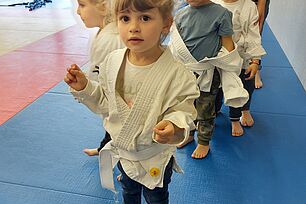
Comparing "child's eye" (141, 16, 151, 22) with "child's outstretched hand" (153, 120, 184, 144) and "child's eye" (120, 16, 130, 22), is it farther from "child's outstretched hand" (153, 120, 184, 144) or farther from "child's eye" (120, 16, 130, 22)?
"child's outstretched hand" (153, 120, 184, 144)

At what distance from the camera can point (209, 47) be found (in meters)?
1.79

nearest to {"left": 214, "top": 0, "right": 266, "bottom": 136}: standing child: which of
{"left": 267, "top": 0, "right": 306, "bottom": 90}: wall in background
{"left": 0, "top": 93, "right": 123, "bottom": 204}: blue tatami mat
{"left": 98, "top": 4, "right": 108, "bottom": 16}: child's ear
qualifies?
{"left": 98, "top": 4, "right": 108, "bottom": 16}: child's ear

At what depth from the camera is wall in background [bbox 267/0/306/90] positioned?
314 cm

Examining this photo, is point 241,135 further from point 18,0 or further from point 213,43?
point 18,0

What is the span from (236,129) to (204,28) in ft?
2.85

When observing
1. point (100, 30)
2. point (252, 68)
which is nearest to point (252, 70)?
point (252, 68)

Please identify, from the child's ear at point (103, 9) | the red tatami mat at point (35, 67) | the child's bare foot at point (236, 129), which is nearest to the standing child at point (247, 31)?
the child's bare foot at point (236, 129)

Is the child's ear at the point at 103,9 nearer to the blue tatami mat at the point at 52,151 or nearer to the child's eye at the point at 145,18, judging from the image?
the child's eye at the point at 145,18

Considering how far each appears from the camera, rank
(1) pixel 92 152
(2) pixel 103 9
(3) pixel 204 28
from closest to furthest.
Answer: (2) pixel 103 9
(3) pixel 204 28
(1) pixel 92 152

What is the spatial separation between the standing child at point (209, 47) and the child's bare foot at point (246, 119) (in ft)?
2.08

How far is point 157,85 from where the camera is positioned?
44.1 inches

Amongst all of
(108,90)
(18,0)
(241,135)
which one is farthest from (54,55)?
(18,0)

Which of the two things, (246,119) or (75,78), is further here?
(246,119)

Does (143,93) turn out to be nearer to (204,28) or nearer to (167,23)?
(167,23)
